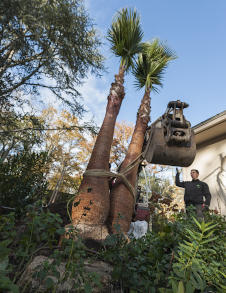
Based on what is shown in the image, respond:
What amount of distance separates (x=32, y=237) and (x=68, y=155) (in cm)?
2106

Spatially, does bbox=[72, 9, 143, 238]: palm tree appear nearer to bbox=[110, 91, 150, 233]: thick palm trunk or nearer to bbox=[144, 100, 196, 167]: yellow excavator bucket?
bbox=[110, 91, 150, 233]: thick palm trunk

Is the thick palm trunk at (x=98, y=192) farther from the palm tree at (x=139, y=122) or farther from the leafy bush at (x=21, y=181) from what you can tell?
the leafy bush at (x=21, y=181)

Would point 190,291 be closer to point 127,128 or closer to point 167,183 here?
point 127,128

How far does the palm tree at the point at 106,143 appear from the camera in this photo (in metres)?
2.74

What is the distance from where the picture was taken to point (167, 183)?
31703mm

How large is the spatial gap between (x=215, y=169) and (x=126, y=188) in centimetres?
444

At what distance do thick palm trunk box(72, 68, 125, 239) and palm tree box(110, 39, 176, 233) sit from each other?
10.4 inches

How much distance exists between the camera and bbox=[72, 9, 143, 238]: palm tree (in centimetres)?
274

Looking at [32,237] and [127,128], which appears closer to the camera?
[32,237]

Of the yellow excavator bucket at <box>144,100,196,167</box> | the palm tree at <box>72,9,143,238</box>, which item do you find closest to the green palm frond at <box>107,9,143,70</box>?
the palm tree at <box>72,9,143,238</box>

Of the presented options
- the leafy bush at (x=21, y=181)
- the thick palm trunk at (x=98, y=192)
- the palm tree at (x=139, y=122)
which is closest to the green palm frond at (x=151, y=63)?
the palm tree at (x=139, y=122)

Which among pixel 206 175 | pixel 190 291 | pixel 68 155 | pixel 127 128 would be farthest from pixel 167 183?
pixel 190 291

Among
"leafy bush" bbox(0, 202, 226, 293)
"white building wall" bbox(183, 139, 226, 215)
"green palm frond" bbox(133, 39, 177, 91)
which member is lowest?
"leafy bush" bbox(0, 202, 226, 293)

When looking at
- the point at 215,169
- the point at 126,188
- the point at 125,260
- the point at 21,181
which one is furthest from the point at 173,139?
the point at 21,181
